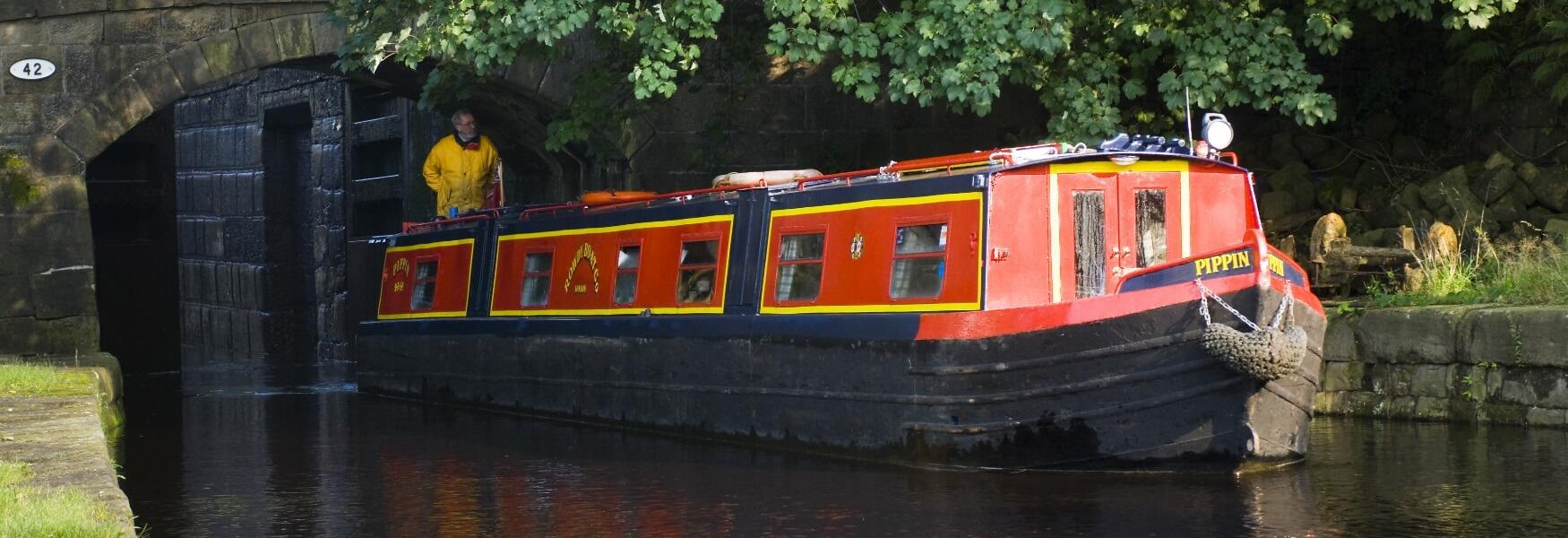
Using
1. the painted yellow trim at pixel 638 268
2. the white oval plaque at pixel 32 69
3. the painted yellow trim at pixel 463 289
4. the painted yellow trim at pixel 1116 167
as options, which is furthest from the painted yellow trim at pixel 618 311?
the white oval plaque at pixel 32 69

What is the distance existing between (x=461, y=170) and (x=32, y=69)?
3.46 metres

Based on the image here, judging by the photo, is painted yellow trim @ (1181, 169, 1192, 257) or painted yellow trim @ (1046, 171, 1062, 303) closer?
painted yellow trim @ (1046, 171, 1062, 303)

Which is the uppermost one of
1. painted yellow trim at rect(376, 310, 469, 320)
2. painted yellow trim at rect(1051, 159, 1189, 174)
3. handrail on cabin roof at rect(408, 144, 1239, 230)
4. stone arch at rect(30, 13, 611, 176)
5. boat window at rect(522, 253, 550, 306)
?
stone arch at rect(30, 13, 611, 176)

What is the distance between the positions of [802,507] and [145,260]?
1880 cm

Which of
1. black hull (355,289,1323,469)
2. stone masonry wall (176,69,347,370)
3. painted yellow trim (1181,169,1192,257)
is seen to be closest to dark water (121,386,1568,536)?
black hull (355,289,1323,469)

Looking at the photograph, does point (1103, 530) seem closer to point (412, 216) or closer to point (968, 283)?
point (968, 283)

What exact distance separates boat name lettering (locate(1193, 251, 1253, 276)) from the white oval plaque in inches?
399

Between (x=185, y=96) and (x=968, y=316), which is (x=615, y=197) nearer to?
(x=968, y=316)

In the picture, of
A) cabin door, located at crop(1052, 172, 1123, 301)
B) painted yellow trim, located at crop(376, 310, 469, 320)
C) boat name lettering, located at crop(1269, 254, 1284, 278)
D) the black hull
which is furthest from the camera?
painted yellow trim, located at crop(376, 310, 469, 320)

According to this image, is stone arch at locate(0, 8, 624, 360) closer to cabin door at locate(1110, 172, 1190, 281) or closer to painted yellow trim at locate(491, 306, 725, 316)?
painted yellow trim at locate(491, 306, 725, 316)

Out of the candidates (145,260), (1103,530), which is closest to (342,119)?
(145,260)

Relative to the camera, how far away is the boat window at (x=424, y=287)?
16.6 metres

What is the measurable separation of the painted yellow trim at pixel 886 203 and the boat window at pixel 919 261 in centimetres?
14

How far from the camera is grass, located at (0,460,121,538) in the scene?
21.6 feet
